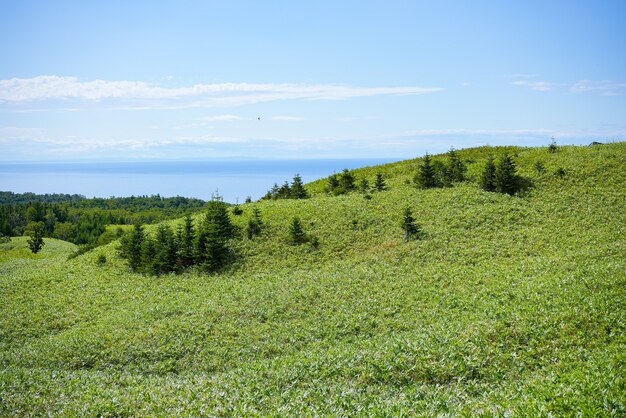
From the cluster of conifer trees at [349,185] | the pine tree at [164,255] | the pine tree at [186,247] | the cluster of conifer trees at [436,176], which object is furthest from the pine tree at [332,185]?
the pine tree at [164,255]

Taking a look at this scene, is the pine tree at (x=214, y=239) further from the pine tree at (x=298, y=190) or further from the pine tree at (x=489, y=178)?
the pine tree at (x=489, y=178)

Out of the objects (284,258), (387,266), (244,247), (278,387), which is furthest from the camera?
(244,247)

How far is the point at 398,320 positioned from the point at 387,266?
966cm

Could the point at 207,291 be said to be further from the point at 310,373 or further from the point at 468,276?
the point at 468,276

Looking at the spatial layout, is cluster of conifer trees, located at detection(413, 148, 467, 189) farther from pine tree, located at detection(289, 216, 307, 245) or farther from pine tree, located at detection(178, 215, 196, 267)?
pine tree, located at detection(178, 215, 196, 267)

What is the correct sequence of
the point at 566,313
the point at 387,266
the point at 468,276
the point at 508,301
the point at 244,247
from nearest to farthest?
the point at 566,313, the point at 508,301, the point at 468,276, the point at 387,266, the point at 244,247

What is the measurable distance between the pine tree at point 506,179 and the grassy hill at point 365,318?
2.62 meters

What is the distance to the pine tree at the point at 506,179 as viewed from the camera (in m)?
47.4

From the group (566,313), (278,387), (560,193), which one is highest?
(560,193)

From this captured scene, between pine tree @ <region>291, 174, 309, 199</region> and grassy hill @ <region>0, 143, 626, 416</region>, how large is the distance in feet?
20.8

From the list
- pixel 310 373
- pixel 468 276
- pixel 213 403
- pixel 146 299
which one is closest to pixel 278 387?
pixel 310 373

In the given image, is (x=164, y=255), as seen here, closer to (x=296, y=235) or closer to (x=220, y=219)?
(x=220, y=219)

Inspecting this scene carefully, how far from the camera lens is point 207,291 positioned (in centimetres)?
3522

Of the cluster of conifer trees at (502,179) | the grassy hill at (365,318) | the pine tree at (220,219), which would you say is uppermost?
the cluster of conifer trees at (502,179)
